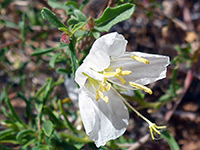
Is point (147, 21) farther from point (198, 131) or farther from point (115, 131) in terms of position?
point (115, 131)

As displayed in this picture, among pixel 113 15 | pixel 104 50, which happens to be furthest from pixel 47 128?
pixel 113 15

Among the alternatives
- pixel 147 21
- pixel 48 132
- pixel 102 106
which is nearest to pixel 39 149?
pixel 48 132

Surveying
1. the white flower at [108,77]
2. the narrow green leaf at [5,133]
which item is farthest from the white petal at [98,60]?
the narrow green leaf at [5,133]

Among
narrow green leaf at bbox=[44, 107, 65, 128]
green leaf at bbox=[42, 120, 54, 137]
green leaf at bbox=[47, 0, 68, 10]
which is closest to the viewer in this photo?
green leaf at bbox=[42, 120, 54, 137]

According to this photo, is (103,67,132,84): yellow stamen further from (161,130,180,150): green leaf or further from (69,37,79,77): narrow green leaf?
(161,130,180,150): green leaf

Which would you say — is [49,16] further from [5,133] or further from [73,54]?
[5,133]

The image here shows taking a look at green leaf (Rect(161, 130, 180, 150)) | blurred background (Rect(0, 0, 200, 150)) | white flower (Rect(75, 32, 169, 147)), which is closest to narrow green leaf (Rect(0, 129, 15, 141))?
blurred background (Rect(0, 0, 200, 150))

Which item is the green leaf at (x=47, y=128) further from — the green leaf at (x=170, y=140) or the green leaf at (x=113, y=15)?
the green leaf at (x=170, y=140)
